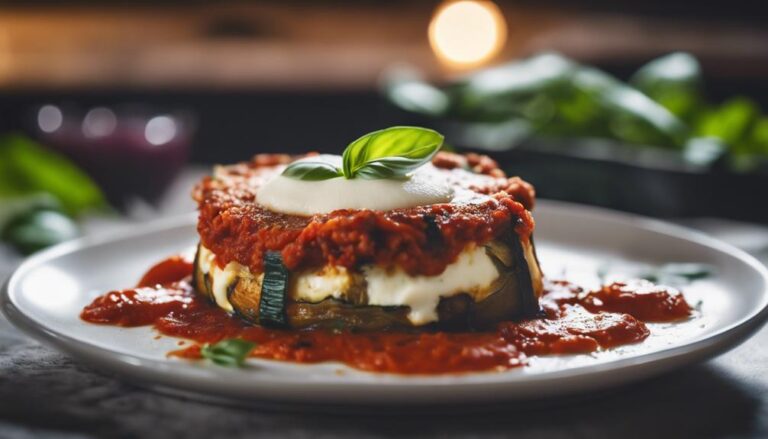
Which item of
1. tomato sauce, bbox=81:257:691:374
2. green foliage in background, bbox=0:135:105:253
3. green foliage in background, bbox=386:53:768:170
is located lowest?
tomato sauce, bbox=81:257:691:374

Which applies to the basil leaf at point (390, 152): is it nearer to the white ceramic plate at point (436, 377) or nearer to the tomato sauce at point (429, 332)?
the tomato sauce at point (429, 332)

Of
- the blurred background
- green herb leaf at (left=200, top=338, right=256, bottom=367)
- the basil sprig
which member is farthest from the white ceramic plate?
the blurred background

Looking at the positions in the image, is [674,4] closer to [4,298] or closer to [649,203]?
[649,203]

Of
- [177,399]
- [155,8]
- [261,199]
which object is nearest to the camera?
[177,399]

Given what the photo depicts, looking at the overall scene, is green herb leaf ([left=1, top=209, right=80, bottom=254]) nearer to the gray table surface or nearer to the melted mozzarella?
the gray table surface

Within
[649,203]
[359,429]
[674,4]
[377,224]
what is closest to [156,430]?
[359,429]

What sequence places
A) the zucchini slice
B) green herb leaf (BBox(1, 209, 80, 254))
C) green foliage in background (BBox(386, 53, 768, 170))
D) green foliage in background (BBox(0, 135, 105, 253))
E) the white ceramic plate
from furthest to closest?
green foliage in background (BBox(386, 53, 768, 170)) < green foliage in background (BBox(0, 135, 105, 253)) < green herb leaf (BBox(1, 209, 80, 254)) < the zucchini slice < the white ceramic plate

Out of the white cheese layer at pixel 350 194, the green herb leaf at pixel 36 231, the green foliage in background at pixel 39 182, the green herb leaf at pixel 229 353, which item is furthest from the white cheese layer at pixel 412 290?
the green foliage in background at pixel 39 182
